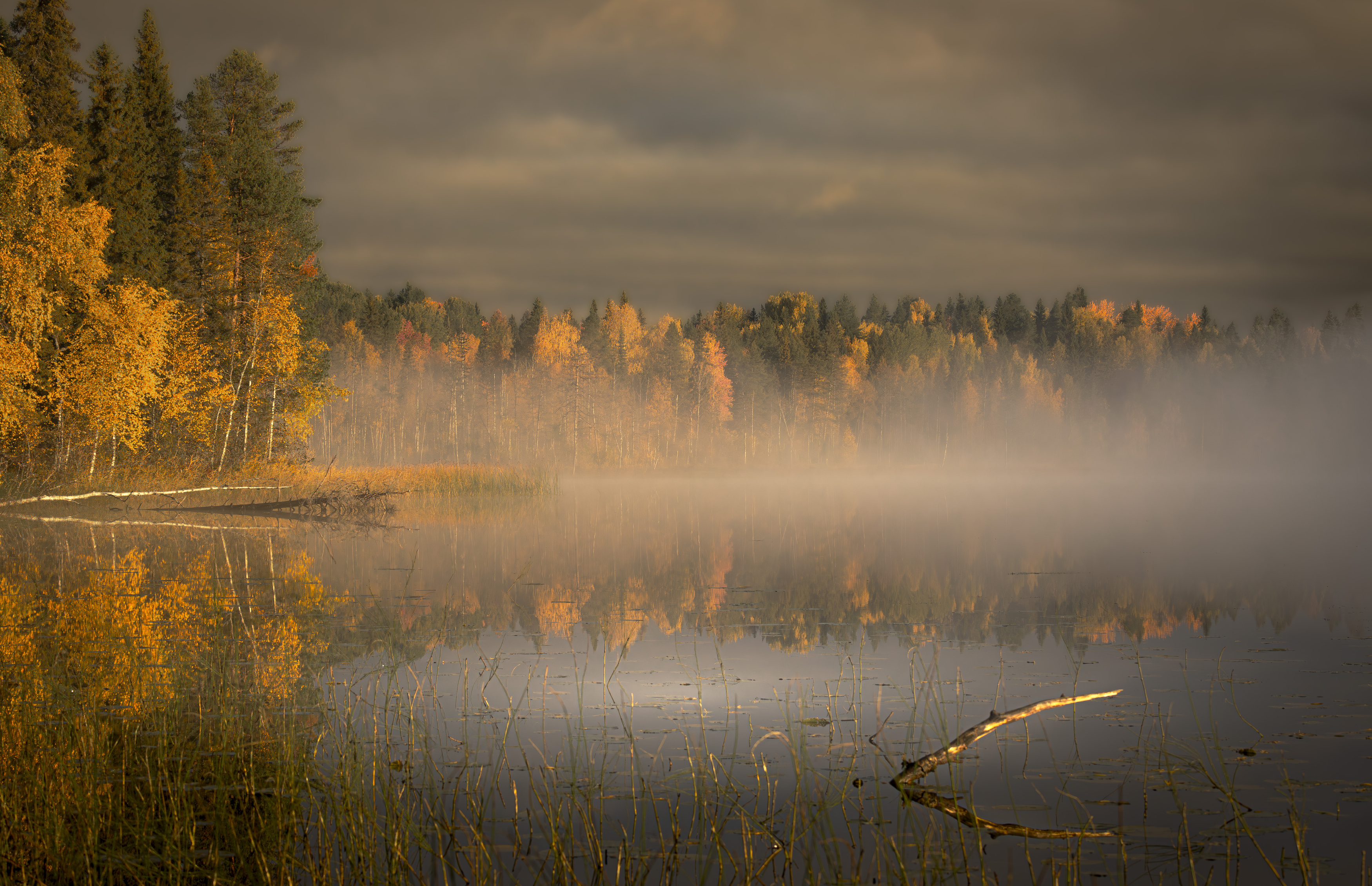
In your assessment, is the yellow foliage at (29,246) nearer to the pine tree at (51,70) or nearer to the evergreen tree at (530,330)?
the pine tree at (51,70)

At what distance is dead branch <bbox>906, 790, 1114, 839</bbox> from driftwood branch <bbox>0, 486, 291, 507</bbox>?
112ft

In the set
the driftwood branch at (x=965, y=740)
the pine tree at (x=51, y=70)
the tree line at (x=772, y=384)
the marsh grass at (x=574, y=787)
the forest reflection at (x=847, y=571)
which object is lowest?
the forest reflection at (x=847, y=571)

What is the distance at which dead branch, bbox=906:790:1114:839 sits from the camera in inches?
253

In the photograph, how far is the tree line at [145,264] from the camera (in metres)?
32.7

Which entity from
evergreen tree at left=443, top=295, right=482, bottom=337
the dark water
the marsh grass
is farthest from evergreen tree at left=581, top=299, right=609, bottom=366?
the marsh grass

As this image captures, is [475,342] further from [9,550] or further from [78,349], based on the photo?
[9,550]

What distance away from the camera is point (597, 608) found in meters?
16.9

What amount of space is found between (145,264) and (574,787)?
42.0m

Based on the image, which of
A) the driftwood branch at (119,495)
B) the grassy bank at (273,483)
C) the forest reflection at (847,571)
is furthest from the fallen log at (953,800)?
the driftwood branch at (119,495)

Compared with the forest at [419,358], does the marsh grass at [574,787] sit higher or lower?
lower

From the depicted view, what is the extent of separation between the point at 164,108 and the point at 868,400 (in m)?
79.6

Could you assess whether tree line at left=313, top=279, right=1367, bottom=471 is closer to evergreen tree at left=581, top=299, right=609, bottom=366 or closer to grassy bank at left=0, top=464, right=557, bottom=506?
evergreen tree at left=581, top=299, right=609, bottom=366

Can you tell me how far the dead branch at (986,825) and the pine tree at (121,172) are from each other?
42.1 m

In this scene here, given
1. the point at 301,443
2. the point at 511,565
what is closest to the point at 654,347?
the point at 301,443
